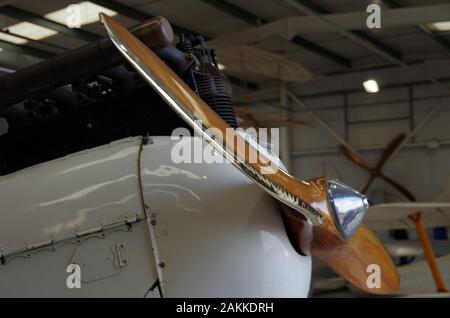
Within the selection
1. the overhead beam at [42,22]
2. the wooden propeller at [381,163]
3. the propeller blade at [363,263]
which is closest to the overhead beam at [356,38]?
the wooden propeller at [381,163]

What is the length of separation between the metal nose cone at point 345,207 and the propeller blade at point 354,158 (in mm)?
17581

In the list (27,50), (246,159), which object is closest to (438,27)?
(27,50)

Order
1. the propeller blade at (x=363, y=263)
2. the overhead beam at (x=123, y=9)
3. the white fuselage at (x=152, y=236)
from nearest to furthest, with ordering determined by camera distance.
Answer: the white fuselage at (x=152, y=236)
the propeller blade at (x=363, y=263)
the overhead beam at (x=123, y=9)

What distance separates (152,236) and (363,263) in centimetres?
132

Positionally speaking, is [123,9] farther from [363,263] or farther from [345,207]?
[345,207]

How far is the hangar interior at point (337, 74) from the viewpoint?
1254cm

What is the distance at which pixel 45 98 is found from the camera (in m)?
3.49

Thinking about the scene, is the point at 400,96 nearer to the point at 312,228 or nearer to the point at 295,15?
the point at 295,15

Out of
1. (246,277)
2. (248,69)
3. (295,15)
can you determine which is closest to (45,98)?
(246,277)

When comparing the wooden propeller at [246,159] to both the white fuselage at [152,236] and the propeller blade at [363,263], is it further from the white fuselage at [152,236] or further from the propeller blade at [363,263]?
the propeller blade at [363,263]

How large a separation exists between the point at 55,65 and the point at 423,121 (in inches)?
759

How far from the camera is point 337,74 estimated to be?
21625mm

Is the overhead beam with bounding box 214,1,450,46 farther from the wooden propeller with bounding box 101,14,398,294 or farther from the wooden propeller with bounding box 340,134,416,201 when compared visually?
the wooden propeller with bounding box 101,14,398,294
